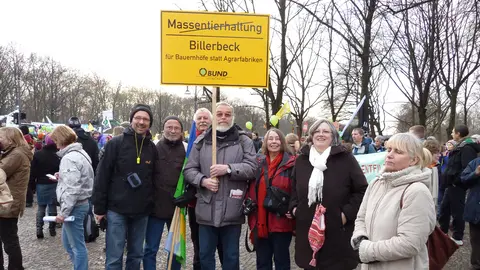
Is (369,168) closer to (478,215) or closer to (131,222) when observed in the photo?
(478,215)

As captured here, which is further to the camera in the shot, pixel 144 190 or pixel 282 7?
pixel 282 7

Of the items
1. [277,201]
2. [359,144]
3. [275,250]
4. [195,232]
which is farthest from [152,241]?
[359,144]

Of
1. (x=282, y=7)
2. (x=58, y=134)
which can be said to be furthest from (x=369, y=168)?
(x=282, y=7)

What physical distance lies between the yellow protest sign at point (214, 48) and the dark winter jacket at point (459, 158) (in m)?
4.19

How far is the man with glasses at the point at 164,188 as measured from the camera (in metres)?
4.57

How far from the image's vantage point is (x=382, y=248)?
272 cm

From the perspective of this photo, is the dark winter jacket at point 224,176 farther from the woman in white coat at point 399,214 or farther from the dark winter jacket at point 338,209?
the woman in white coat at point 399,214

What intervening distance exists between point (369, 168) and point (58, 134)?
4.78 m

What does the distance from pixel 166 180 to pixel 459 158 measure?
5.03m

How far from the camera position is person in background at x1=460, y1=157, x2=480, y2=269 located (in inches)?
212

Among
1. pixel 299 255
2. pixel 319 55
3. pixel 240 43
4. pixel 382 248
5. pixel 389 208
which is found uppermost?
pixel 319 55

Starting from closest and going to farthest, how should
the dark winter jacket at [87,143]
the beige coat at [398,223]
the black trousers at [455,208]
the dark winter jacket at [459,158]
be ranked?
1. the beige coat at [398,223]
2. the dark winter jacket at [459,158]
3. the black trousers at [455,208]
4. the dark winter jacket at [87,143]

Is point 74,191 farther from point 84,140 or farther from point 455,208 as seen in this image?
point 455,208

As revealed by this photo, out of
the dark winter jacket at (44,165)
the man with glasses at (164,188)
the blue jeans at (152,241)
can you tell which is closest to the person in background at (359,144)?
the man with glasses at (164,188)
